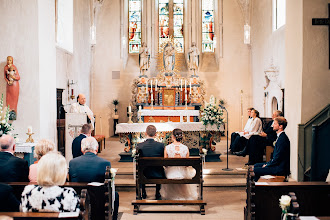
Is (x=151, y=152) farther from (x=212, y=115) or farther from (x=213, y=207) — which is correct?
(x=212, y=115)

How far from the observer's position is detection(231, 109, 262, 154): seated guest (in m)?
8.94

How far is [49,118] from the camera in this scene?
848cm

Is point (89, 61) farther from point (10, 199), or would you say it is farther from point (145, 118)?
point (10, 199)

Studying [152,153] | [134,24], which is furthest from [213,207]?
[134,24]

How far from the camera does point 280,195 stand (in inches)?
156

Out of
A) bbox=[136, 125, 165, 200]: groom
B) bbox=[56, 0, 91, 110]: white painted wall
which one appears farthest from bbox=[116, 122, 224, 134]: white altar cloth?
bbox=[56, 0, 91, 110]: white painted wall

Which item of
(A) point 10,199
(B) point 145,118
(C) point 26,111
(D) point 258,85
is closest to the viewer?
(A) point 10,199

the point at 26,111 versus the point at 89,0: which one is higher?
Result: the point at 89,0

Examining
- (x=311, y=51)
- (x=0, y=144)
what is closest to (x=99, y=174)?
(x=0, y=144)

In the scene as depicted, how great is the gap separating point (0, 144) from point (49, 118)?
452cm

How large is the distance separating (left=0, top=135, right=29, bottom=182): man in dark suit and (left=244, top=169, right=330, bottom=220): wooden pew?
2.44m

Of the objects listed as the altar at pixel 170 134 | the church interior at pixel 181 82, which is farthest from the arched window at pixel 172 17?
the altar at pixel 170 134

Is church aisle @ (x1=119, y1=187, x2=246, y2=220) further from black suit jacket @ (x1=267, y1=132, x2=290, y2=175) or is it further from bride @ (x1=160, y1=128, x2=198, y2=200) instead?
black suit jacket @ (x1=267, y1=132, x2=290, y2=175)

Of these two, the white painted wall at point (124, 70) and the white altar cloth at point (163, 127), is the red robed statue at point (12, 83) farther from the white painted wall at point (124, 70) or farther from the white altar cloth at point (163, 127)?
the white painted wall at point (124, 70)
